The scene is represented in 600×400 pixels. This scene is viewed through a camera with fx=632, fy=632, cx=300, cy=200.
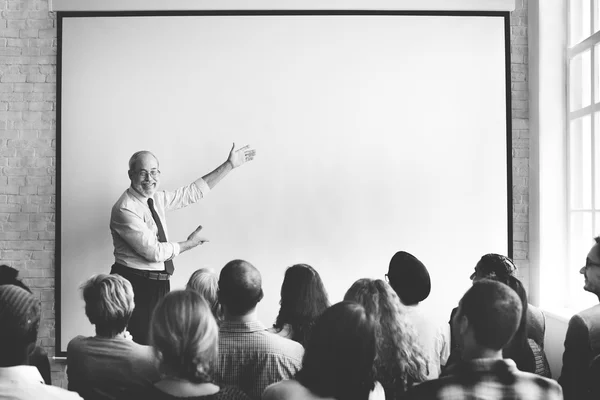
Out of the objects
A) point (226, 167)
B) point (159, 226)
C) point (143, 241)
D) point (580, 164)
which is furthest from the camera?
point (580, 164)

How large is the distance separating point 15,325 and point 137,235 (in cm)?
271

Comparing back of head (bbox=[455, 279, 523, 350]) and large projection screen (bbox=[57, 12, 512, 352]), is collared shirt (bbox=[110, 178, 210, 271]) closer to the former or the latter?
large projection screen (bbox=[57, 12, 512, 352])

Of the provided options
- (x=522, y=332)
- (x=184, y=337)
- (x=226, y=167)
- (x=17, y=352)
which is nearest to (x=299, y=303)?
(x=522, y=332)

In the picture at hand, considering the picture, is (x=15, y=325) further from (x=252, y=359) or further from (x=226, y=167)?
(x=226, y=167)

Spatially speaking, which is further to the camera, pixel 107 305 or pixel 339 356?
pixel 107 305

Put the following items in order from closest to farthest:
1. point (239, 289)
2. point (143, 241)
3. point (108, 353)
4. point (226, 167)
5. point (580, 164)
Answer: point (108, 353) → point (239, 289) → point (143, 241) → point (226, 167) → point (580, 164)

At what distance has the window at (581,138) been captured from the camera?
4824mm

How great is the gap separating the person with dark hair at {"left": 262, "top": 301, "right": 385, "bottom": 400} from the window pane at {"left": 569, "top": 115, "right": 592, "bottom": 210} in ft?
12.7

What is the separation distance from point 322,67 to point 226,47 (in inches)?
31.9

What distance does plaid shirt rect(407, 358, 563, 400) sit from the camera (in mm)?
1725

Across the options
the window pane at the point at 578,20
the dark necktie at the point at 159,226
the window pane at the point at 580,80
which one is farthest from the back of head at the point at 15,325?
the window pane at the point at 578,20

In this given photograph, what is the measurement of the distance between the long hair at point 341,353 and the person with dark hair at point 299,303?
1027mm

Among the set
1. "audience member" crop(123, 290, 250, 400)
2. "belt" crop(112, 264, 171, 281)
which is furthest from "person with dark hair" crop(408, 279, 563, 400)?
"belt" crop(112, 264, 171, 281)

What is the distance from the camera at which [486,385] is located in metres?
1.76
